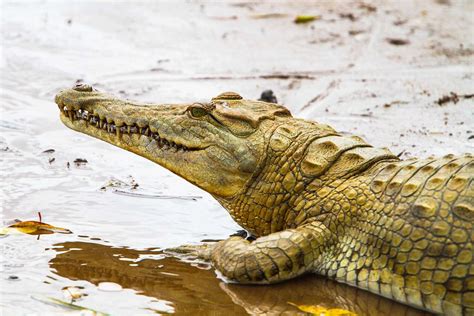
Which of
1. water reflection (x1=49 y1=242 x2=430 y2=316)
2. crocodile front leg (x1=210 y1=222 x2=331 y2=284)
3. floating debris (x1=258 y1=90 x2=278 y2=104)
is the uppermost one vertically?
floating debris (x1=258 y1=90 x2=278 y2=104)

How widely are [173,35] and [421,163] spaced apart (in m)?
6.77

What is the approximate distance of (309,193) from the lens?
206 inches

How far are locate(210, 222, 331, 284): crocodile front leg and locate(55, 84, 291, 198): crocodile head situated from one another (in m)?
0.59

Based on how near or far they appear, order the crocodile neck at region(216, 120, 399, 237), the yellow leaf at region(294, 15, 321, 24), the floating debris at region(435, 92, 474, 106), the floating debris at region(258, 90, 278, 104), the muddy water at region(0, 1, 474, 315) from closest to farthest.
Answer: the muddy water at region(0, 1, 474, 315), the crocodile neck at region(216, 120, 399, 237), the floating debris at region(258, 90, 278, 104), the floating debris at region(435, 92, 474, 106), the yellow leaf at region(294, 15, 321, 24)

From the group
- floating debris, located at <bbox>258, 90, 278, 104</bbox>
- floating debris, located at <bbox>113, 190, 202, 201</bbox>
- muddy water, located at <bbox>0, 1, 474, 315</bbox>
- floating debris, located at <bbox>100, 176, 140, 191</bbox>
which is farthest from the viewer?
floating debris, located at <bbox>258, 90, 278, 104</bbox>

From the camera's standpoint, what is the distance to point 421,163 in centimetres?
504

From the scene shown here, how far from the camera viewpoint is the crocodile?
15.1 feet

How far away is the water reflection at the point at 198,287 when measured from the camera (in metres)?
4.63

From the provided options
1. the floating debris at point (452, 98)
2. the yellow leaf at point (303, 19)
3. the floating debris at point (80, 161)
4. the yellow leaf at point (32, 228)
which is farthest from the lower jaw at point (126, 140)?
the yellow leaf at point (303, 19)

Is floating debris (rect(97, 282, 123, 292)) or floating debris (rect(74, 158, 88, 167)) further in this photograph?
floating debris (rect(74, 158, 88, 167))

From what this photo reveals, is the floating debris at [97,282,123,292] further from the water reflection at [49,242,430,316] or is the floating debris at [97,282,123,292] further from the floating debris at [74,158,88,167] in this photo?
the floating debris at [74,158,88,167]

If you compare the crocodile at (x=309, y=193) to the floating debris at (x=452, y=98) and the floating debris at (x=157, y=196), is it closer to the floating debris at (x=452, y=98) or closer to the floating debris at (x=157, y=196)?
the floating debris at (x=157, y=196)

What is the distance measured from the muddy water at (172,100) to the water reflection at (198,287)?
11 mm

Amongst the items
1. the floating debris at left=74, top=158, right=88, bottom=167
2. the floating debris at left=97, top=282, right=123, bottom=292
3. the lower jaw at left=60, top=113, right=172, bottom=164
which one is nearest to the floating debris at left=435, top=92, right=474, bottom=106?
the floating debris at left=74, top=158, right=88, bottom=167
